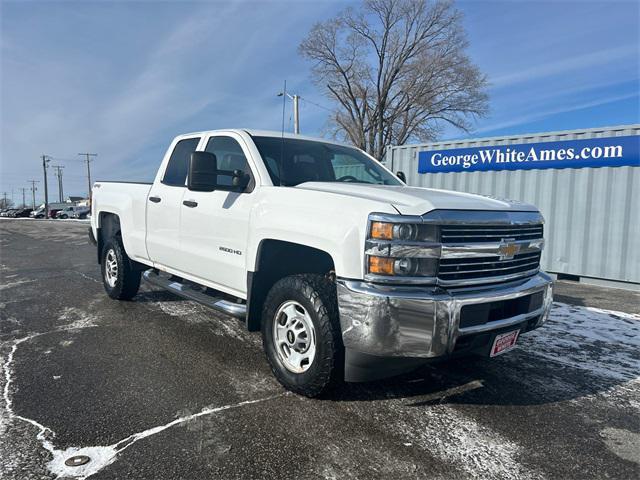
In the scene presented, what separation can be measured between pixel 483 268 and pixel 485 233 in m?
0.23

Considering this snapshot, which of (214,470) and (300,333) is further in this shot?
(300,333)

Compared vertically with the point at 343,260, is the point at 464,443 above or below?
below

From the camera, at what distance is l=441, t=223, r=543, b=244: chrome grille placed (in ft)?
9.55

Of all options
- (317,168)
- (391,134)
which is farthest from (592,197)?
(391,134)

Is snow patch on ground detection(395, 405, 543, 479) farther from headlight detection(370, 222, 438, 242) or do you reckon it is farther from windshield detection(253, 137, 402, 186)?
windshield detection(253, 137, 402, 186)

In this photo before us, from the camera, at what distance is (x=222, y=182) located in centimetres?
420

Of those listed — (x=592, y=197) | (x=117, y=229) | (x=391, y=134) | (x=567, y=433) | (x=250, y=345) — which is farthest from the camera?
(x=391, y=134)

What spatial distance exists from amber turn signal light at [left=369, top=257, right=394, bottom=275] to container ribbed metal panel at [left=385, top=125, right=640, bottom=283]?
8058 millimetres

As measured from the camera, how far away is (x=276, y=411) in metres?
3.11

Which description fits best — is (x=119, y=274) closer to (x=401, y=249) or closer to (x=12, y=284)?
(x=12, y=284)

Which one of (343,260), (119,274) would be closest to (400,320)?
(343,260)

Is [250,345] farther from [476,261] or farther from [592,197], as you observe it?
[592,197]

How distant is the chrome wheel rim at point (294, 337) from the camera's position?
10.6 feet

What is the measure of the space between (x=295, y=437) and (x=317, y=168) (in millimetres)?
2414
